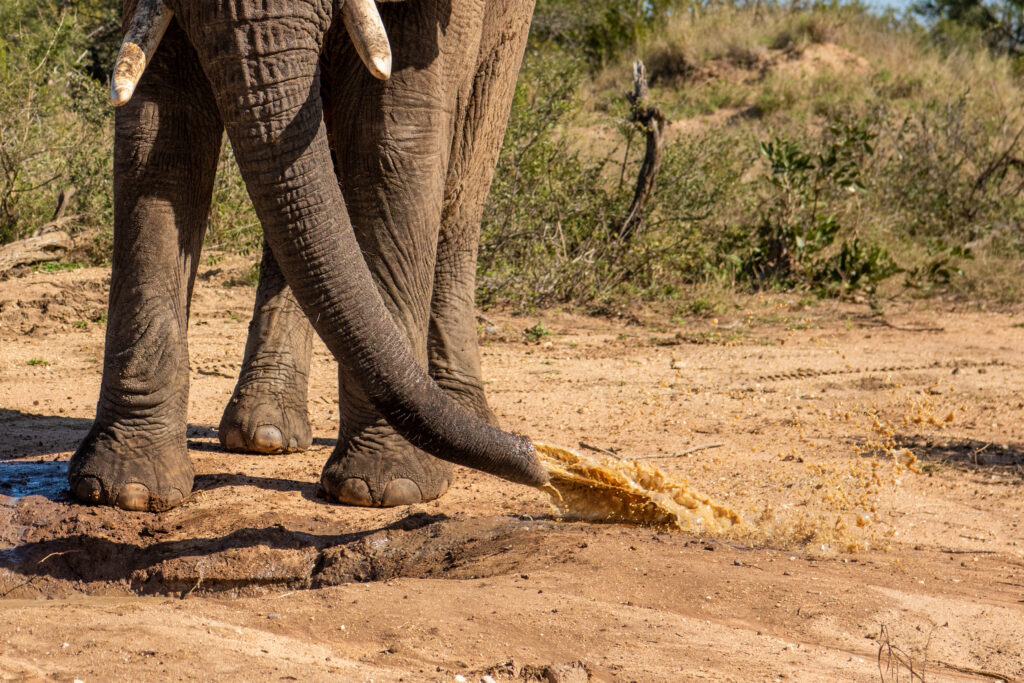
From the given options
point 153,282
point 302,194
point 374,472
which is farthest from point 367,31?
point 374,472

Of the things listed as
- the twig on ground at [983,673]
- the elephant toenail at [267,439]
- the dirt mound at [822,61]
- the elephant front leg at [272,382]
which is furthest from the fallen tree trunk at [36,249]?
the dirt mound at [822,61]

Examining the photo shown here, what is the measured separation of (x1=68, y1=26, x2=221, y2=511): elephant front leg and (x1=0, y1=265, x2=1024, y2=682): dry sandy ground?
0.52 feet

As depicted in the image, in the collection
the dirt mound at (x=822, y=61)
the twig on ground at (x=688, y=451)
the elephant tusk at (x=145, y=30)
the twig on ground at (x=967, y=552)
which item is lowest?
the twig on ground at (x=967, y=552)

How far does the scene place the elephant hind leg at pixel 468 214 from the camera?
4957 millimetres

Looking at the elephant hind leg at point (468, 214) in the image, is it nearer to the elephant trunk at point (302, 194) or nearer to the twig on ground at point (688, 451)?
the twig on ground at point (688, 451)

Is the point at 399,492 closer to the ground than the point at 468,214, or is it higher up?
closer to the ground

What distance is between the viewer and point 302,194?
3047 mm

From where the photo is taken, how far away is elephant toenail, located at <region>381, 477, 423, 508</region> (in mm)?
4043

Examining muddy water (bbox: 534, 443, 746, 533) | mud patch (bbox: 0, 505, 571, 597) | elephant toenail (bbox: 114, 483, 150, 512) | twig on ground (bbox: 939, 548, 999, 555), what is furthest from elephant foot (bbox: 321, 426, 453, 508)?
twig on ground (bbox: 939, 548, 999, 555)

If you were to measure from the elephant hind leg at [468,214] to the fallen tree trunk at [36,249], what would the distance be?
4.36 m

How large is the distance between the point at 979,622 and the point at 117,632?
2393 millimetres

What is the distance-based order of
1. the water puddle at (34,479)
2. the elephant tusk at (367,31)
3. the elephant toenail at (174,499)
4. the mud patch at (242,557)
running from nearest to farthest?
the elephant tusk at (367,31), the mud patch at (242,557), the elephant toenail at (174,499), the water puddle at (34,479)

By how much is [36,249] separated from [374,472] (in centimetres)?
538

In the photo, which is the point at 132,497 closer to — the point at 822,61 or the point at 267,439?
the point at 267,439
